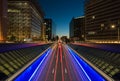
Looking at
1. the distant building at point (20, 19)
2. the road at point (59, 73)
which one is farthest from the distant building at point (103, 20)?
the road at point (59, 73)

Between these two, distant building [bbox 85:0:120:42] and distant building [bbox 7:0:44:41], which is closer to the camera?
distant building [bbox 85:0:120:42]

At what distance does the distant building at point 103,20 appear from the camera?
13950 centimetres

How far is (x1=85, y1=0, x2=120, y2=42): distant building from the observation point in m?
140

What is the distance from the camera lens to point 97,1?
167 metres

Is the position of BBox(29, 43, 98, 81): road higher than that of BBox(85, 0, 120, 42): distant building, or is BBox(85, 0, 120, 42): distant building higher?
BBox(85, 0, 120, 42): distant building

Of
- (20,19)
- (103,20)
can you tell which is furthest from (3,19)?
(103,20)

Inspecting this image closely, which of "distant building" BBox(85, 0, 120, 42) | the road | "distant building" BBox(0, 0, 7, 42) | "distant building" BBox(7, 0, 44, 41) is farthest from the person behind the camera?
"distant building" BBox(7, 0, 44, 41)

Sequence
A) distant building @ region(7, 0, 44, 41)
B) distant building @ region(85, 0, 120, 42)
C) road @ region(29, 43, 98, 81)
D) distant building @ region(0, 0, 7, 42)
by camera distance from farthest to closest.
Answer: distant building @ region(7, 0, 44, 41) → distant building @ region(85, 0, 120, 42) → distant building @ region(0, 0, 7, 42) → road @ region(29, 43, 98, 81)

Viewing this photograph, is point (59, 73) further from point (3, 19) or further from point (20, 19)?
point (20, 19)

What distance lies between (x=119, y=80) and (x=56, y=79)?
8.90 meters

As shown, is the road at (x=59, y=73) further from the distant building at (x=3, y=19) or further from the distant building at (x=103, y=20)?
the distant building at (x=103, y=20)

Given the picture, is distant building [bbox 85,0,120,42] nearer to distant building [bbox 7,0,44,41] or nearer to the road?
distant building [bbox 7,0,44,41]

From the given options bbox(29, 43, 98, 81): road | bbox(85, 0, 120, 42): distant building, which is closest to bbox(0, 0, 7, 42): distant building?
bbox(85, 0, 120, 42): distant building

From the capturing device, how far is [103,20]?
15812 cm
